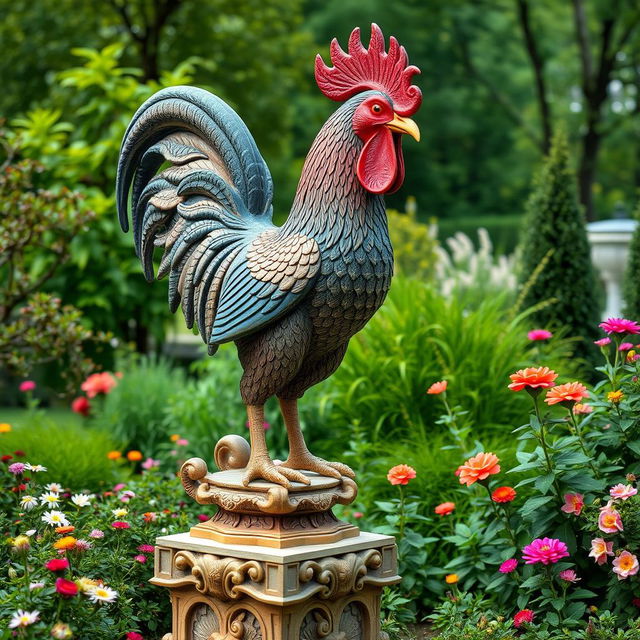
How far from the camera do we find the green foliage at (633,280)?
6711 millimetres

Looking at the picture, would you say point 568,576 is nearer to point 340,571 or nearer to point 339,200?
point 340,571

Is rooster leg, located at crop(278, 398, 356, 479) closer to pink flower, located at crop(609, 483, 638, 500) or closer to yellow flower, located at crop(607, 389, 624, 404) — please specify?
pink flower, located at crop(609, 483, 638, 500)

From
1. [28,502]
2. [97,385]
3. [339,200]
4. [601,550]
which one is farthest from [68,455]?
[601,550]

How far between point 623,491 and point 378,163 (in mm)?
1715

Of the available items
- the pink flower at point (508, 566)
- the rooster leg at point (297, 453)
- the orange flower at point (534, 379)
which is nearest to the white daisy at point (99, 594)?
the rooster leg at point (297, 453)

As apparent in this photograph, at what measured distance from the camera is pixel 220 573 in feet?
10.9

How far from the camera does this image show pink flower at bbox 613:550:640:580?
12.0ft

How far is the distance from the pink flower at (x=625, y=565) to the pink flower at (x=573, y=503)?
0.25 meters

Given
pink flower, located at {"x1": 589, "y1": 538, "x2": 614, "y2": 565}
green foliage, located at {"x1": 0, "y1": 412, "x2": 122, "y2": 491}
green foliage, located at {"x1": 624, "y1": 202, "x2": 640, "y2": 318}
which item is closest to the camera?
pink flower, located at {"x1": 589, "y1": 538, "x2": 614, "y2": 565}

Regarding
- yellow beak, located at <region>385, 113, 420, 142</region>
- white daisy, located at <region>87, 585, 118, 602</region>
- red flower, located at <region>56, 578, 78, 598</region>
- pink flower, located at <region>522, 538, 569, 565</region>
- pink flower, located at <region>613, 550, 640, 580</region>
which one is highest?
yellow beak, located at <region>385, 113, 420, 142</region>

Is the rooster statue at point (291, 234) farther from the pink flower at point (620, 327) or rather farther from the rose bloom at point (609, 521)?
the pink flower at point (620, 327)

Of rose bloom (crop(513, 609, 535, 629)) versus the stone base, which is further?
rose bloom (crop(513, 609, 535, 629))

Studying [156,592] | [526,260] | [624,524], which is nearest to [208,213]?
[156,592]

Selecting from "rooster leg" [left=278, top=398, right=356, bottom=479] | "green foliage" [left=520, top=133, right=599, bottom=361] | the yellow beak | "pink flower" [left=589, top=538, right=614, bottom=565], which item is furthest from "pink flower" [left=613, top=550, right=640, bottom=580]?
"green foliage" [left=520, top=133, right=599, bottom=361]
